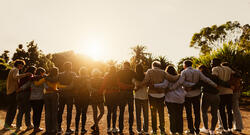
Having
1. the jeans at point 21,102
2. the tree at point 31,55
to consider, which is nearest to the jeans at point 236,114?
the jeans at point 21,102

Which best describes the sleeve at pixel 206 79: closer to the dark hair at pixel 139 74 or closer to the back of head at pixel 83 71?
the dark hair at pixel 139 74

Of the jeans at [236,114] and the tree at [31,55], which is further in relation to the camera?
the tree at [31,55]

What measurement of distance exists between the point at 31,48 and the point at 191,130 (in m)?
32.2

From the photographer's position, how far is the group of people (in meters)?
5.39

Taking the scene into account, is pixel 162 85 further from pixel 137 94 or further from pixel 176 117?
pixel 176 117

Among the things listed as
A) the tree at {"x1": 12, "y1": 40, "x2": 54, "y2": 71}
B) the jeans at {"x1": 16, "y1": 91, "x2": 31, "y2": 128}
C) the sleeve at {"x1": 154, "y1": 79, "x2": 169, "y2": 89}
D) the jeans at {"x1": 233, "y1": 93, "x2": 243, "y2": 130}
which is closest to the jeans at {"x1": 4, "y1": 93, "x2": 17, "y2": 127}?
the jeans at {"x1": 16, "y1": 91, "x2": 31, "y2": 128}

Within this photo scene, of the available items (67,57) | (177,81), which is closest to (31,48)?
(67,57)

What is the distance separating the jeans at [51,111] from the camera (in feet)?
18.1

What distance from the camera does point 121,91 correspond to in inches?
225

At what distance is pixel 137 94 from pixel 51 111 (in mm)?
2486

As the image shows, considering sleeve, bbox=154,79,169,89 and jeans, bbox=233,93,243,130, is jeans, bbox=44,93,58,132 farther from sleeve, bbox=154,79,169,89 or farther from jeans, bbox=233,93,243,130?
jeans, bbox=233,93,243,130

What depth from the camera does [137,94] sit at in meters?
5.69

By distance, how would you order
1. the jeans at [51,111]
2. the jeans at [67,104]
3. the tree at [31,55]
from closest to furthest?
the jeans at [51,111], the jeans at [67,104], the tree at [31,55]

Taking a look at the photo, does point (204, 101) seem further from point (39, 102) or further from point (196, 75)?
point (39, 102)
